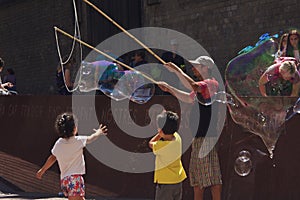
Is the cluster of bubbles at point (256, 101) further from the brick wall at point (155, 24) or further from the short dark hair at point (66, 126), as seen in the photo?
the brick wall at point (155, 24)

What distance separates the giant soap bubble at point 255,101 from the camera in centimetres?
692

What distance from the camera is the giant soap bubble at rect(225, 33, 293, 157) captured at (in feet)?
22.7

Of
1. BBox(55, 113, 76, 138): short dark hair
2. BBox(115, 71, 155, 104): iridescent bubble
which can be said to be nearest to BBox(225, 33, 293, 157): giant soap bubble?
BBox(115, 71, 155, 104): iridescent bubble

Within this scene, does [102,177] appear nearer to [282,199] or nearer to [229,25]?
[282,199]

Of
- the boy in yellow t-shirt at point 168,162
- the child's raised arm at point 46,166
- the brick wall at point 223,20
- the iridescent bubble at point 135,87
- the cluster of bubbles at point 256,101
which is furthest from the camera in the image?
the brick wall at point 223,20

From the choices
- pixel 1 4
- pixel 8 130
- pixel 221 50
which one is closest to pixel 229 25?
pixel 221 50

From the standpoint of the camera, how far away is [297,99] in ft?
22.5

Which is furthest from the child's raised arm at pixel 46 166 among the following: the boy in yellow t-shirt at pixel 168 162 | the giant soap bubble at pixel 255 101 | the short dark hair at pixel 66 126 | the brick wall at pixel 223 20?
the brick wall at pixel 223 20

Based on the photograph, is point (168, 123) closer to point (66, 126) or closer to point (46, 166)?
point (66, 126)

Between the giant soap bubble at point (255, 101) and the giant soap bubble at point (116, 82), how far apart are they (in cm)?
145

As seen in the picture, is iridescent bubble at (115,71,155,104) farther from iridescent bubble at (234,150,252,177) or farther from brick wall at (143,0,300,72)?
brick wall at (143,0,300,72)

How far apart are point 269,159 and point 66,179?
256 cm

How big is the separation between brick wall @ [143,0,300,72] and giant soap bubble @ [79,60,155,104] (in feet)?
18.1

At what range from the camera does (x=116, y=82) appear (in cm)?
842
